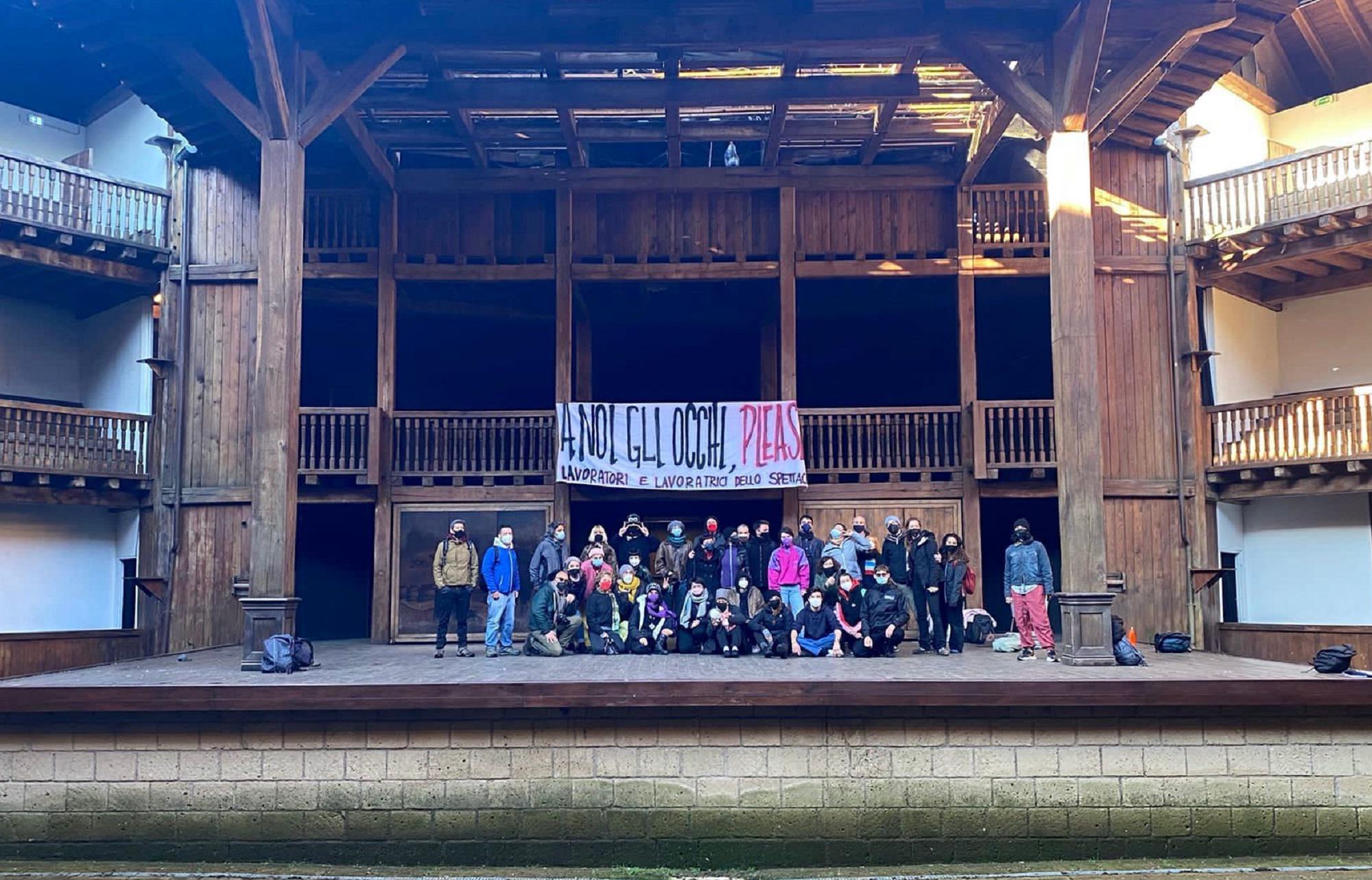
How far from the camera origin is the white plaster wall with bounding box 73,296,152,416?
722 inches

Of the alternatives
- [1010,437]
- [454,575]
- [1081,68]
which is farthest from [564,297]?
[1081,68]

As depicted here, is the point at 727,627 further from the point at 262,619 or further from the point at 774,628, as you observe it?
the point at 262,619

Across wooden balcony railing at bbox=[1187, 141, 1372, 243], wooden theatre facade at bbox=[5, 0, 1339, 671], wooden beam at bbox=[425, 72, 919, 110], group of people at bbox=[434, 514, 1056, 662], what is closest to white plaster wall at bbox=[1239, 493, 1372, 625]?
wooden theatre facade at bbox=[5, 0, 1339, 671]

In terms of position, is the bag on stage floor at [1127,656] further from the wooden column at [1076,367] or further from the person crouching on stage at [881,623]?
the person crouching on stage at [881,623]

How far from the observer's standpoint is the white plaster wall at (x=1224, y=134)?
59.3ft

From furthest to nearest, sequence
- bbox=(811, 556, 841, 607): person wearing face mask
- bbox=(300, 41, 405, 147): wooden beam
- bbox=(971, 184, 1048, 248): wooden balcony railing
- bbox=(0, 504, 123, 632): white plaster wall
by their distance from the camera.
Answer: bbox=(0, 504, 123, 632): white plaster wall
bbox=(971, 184, 1048, 248): wooden balcony railing
bbox=(811, 556, 841, 607): person wearing face mask
bbox=(300, 41, 405, 147): wooden beam

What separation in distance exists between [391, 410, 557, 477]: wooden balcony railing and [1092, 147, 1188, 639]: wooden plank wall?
8493mm

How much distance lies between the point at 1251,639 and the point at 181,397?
1675cm

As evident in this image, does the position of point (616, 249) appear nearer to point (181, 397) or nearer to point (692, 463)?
point (692, 463)

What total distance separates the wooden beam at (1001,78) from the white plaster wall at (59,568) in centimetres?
1488

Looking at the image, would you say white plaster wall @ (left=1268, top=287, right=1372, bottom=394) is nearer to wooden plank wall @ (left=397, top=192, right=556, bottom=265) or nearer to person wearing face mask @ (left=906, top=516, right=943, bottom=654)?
person wearing face mask @ (left=906, top=516, right=943, bottom=654)

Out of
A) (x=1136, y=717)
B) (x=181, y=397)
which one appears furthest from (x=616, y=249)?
(x=1136, y=717)

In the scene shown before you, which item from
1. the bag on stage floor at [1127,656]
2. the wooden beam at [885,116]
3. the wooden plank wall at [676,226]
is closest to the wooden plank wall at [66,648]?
the wooden plank wall at [676,226]

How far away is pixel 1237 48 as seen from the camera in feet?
49.7
